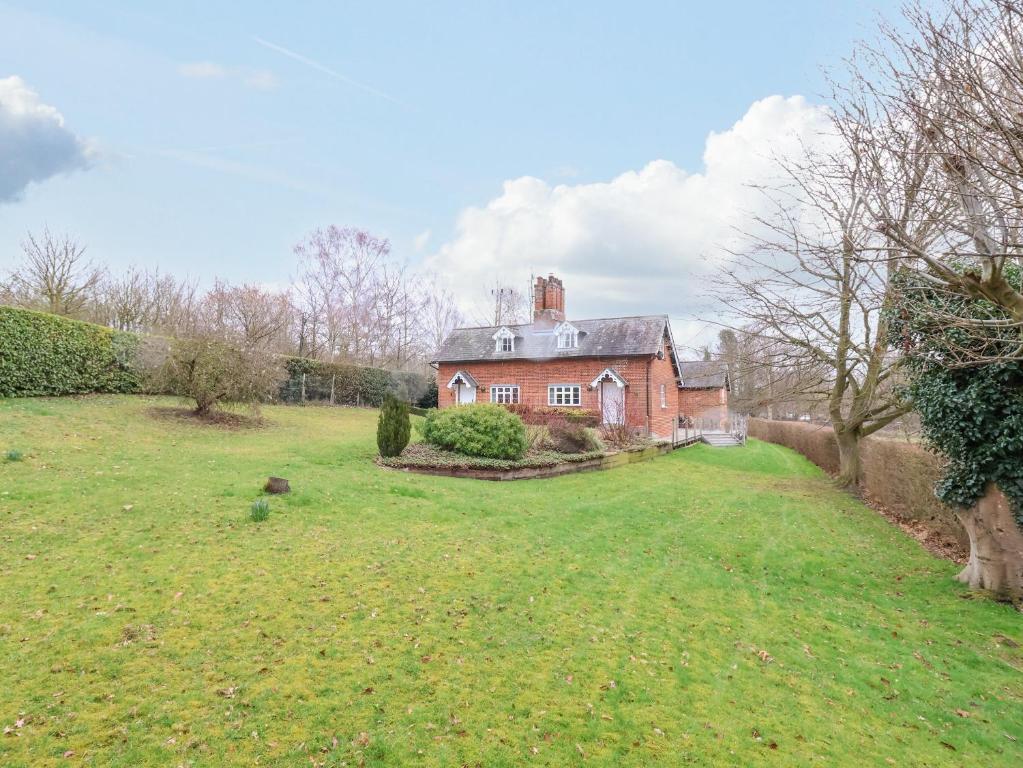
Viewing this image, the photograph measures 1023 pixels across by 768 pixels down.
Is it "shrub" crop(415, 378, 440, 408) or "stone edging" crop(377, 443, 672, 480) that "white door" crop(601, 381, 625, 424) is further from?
"shrub" crop(415, 378, 440, 408)

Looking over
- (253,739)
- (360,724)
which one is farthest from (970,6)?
(253,739)

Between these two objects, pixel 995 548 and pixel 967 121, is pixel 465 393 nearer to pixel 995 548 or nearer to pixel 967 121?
pixel 995 548

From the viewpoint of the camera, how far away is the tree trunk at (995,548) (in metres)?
7.24

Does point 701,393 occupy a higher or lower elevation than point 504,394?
higher

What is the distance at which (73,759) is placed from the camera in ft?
10.3

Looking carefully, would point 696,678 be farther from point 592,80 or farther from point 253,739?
point 592,80

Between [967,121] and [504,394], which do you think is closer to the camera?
[967,121]

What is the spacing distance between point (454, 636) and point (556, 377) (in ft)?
77.4

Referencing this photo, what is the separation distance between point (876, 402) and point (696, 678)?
1409 cm

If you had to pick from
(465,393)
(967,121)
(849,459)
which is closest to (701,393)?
(465,393)

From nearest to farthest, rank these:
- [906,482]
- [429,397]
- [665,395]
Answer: [906,482]
[665,395]
[429,397]

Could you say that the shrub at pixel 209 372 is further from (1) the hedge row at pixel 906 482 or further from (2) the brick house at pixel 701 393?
(2) the brick house at pixel 701 393

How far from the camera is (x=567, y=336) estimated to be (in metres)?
28.4

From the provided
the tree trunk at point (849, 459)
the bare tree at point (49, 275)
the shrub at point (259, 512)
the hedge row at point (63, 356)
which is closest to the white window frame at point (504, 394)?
the hedge row at point (63, 356)
